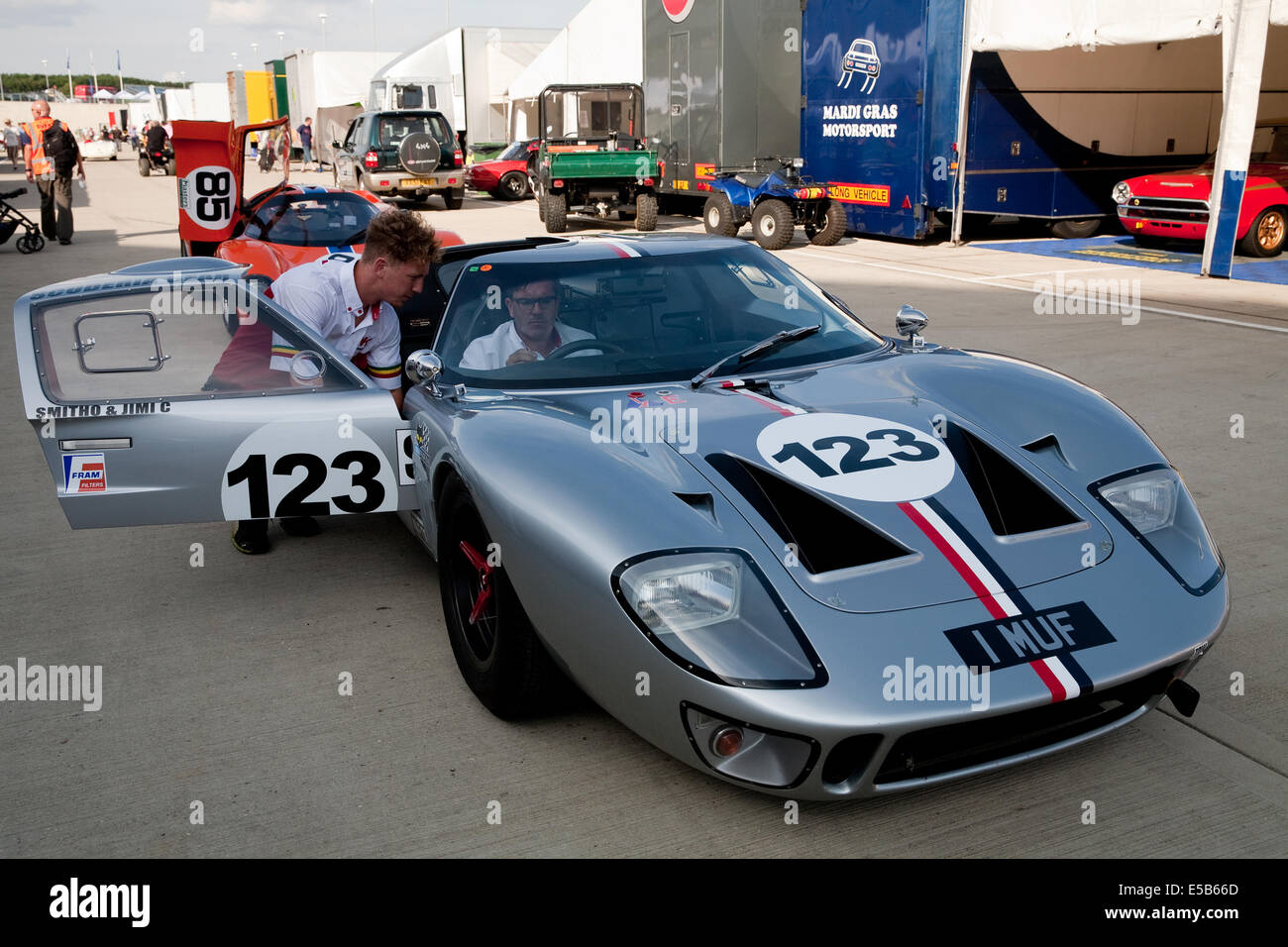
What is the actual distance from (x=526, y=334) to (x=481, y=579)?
2.89 ft

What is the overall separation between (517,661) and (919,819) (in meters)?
1.08

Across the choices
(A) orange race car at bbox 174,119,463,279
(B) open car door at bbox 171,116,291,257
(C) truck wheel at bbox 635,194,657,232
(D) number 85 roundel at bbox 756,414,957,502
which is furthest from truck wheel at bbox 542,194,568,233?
(D) number 85 roundel at bbox 756,414,957,502

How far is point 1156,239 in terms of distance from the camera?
1516 cm

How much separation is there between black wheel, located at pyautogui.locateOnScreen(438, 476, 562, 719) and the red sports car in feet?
71.5

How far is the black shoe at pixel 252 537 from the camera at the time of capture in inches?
174

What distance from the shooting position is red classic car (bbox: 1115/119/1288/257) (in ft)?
40.7

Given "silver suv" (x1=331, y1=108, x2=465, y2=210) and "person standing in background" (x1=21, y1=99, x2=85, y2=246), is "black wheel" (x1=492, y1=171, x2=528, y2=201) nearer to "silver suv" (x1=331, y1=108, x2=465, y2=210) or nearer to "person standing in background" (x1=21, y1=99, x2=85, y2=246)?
"silver suv" (x1=331, y1=108, x2=465, y2=210)

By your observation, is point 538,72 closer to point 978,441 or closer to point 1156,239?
point 1156,239

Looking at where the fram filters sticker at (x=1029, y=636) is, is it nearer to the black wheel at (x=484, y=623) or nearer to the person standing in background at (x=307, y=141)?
the black wheel at (x=484, y=623)

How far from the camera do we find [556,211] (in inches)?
668

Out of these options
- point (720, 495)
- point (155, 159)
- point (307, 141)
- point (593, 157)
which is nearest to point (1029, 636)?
point (720, 495)

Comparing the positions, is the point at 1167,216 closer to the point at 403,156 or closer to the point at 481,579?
the point at 481,579

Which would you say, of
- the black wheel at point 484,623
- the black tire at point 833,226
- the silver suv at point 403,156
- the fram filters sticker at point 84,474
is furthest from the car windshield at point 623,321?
the silver suv at point 403,156
